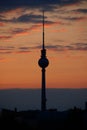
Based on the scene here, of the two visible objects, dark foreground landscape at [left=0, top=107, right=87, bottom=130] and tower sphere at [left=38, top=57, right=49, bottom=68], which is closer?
dark foreground landscape at [left=0, top=107, right=87, bottom=130]

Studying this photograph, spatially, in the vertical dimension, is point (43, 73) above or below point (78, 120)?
above

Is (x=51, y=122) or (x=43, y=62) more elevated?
(x=43, y=62)

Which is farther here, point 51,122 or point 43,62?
point 43,62

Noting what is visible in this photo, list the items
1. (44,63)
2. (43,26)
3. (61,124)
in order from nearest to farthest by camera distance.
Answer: (61,124)
(44,63)
(43,26)

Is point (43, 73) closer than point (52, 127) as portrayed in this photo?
No

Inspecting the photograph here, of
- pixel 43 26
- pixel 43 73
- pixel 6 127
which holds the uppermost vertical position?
pixel 43 26

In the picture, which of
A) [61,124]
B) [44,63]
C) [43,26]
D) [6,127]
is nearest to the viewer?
[6,127]

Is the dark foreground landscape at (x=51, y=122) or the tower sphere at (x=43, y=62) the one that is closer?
the dark foreground landscape at (x=51, y=122)

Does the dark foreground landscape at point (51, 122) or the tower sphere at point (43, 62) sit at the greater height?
the tower sphere at point (43, 62)

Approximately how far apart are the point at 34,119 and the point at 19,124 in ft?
37.7

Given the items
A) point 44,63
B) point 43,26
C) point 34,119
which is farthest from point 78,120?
point 43,26

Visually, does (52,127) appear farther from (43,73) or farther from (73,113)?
(43,73)

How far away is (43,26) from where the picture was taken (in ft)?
577

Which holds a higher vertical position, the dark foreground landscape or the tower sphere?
the tower sphere
